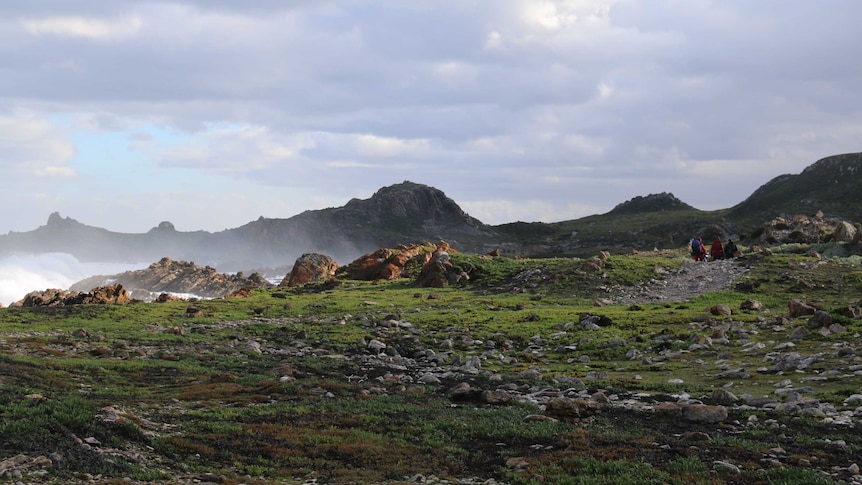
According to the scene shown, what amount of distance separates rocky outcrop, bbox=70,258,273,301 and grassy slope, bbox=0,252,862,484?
61.0 meters

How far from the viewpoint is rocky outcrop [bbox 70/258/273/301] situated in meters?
110

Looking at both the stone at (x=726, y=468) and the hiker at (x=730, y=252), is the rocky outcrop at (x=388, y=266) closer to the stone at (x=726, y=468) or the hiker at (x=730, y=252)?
the hiker at (x=730, y=252)

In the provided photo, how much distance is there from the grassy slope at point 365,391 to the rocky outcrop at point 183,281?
6102 cm

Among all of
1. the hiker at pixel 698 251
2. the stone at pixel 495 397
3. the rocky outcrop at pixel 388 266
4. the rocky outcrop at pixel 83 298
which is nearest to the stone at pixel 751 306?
the hiker at pixel 698 251

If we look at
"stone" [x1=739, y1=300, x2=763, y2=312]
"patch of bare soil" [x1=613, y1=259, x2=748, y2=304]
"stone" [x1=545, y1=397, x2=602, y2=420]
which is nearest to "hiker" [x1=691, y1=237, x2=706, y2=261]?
"patch of bare soil" [x1=613, y1=259, x2=748, y2=304]

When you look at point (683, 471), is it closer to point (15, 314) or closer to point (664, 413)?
→ point (664, 413)

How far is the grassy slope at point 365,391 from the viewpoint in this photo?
48.4 ft

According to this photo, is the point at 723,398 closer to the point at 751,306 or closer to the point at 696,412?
the point at 696,412

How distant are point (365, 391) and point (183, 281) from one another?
101 metres

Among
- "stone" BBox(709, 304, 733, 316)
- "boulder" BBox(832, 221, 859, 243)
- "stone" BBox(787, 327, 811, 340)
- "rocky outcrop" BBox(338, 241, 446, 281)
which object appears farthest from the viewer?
"rocky outcrop" BBox(338, 241, 446, 281)

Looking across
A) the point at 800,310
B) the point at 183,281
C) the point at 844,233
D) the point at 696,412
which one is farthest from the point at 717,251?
the point at 183,281

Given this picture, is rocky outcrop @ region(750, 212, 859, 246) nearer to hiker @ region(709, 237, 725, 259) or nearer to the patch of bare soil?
hiker @ region(709, 237, 725, 259)

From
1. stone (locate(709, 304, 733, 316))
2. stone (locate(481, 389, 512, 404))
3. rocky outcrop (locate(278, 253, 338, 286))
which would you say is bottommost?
stone (locate(481, 389, 512, 404))

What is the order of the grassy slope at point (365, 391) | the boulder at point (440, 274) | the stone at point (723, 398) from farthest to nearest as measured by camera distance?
1. the boulder at point (440, 274)
2. the stone at point (723, 398)
3. the grassy slope at point (365, 391)
